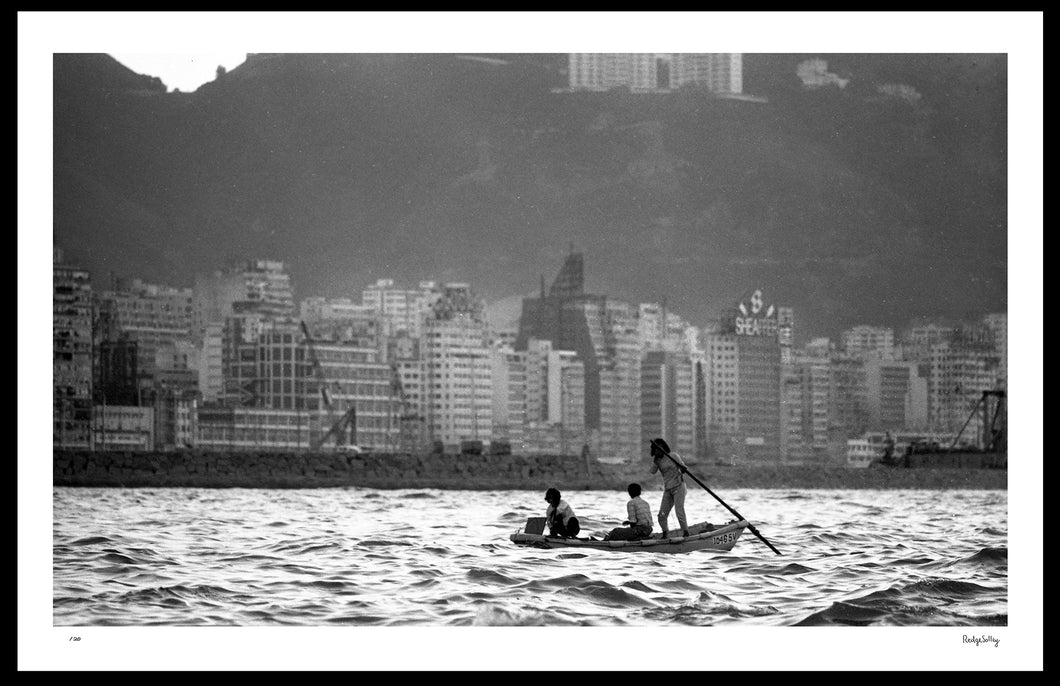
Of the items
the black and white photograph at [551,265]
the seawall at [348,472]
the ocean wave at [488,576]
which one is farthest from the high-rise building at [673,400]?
the ocean wave at [488,576]

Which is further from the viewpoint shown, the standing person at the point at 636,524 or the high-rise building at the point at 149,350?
the high-rise building at the point at 149,350

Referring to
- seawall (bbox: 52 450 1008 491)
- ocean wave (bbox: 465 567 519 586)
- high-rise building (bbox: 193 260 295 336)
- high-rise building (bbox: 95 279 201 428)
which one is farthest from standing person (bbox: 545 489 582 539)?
high-rise building (bbox: 193 260 295 336)

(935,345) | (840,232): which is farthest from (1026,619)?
(840,232)

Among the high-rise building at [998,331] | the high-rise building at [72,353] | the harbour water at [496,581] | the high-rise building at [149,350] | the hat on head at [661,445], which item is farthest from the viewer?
the high-rise building at [998,331]

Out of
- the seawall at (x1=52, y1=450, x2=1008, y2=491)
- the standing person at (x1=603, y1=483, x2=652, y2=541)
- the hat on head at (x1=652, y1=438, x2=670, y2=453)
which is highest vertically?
the hat on head at (x1=652, y1=438, x2=670, y2=453)

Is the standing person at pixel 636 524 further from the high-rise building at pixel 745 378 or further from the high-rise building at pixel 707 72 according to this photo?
the high-rise building at pixel 745 378

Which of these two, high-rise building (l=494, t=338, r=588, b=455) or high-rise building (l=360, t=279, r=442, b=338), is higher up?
high-rise building (l=360, t=279, r=442, b=338)

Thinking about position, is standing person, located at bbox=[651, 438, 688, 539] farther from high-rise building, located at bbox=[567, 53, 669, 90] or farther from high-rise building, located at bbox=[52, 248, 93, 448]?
high-rise building, located at bbox=[567, 53, 669, 90]
